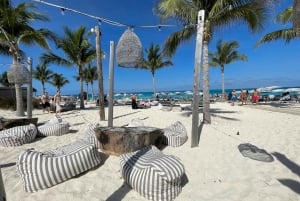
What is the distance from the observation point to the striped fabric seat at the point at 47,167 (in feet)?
10.6

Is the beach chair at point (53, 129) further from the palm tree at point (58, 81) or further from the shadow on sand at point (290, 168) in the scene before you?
the palm tree at point (58, 81)

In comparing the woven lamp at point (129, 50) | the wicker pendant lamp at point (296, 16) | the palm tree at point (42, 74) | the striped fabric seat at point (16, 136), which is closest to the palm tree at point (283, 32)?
the woven lamp at point (129, 50)

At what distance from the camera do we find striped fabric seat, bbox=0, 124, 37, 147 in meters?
A: 5.46

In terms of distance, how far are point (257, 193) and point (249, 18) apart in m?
7.38

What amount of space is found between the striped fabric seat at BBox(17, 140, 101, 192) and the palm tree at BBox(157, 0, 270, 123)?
230 inches

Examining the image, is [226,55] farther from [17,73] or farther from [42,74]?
[42,74]

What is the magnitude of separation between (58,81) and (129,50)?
44.7 m

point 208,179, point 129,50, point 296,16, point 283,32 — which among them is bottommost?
point 208,179

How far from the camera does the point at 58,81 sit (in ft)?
151

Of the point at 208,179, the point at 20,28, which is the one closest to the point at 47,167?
the point at 208,179

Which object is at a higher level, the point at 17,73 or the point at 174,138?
the point at 17,73

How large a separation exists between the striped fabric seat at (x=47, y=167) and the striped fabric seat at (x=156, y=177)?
846 millimetres

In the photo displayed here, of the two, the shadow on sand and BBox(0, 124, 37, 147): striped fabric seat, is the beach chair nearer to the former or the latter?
BBox(0, 124, 37, 147): striped fabric seat

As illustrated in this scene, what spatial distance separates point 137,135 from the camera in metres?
4.61
